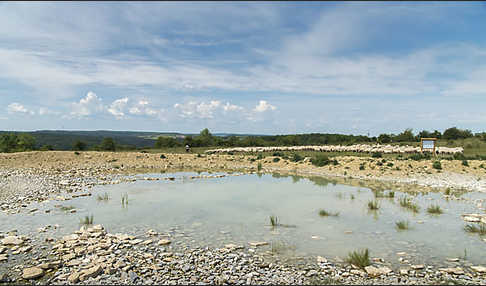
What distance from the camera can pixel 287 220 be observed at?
1045 cm

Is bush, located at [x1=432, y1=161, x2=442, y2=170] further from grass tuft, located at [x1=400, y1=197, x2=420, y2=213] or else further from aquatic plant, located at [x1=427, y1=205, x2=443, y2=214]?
aquatic plant, located at [x1=427, y1=205, x2=443, y2=214]

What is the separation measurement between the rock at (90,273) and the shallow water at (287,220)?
2.50 metres

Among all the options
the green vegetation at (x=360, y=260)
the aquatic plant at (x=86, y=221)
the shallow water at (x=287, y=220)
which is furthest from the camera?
the aquatic plant at (x=86, y=221)

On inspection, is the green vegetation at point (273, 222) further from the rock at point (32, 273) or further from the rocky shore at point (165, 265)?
the rock at point (32, 273)

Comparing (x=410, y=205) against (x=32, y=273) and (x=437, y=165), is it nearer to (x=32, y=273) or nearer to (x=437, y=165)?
(x=437, y=165)

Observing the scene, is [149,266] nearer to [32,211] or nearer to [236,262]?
[236,262]

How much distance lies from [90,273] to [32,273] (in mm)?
1232

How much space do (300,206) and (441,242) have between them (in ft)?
17.8

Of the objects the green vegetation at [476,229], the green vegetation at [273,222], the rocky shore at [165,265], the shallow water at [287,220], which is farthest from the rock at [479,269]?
the green vegetation at [273,222]

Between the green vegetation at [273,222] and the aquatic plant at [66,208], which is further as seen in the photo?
the aquatic plant at [66,208]

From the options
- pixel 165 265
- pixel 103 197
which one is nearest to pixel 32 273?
pixel 165 265

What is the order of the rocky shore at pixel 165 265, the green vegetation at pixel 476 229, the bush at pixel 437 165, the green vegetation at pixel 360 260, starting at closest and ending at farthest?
the rocky shore at pixel 165 265, the green vegetation at pixel 360 260, the green vegetation at pixel 476 229, the bush at pixel 437 165

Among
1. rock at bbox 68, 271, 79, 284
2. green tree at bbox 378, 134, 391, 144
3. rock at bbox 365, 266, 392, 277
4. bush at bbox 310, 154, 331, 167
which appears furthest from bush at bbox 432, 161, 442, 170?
green tree at bbox 378, 134, 391, 144

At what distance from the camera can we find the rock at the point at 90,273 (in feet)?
19.3
